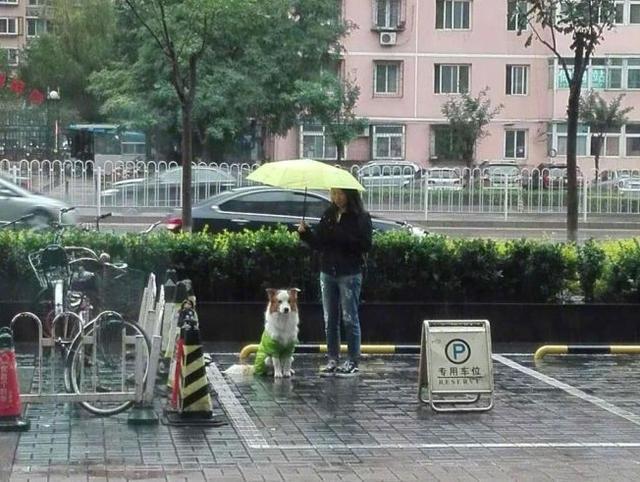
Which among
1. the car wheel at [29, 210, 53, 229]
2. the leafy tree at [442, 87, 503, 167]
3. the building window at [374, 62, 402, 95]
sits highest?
the building window at [374, 62, 402, 95]

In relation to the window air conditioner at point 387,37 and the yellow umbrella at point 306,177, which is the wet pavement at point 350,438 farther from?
the window air conditioner at point 387,37

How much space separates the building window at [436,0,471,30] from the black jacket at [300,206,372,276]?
137 feet

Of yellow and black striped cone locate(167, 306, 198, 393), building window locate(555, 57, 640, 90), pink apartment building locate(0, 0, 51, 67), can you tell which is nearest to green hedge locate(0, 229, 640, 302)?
yellow and black striped cone locate(167, 306, 198, 393)

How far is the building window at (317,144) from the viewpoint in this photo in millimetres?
48750

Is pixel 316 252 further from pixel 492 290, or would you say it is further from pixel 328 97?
pixel 328 97

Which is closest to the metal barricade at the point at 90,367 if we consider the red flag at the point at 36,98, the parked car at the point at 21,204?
the parked car at the point at 21,204

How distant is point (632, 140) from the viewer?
54.7 m

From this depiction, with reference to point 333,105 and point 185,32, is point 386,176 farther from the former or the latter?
point 333,105

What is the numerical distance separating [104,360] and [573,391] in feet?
14.2

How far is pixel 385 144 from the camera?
53.7 metres

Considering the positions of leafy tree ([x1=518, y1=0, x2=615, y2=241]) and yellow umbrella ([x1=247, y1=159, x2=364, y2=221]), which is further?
leafy tree ([x1=518, y1=0, x2=615, y2=241])

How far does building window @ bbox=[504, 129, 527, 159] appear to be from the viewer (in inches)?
2147

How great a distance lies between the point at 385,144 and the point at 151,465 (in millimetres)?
45837

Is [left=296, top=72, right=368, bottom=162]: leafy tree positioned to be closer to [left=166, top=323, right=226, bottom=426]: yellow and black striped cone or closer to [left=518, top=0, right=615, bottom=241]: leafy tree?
[left=518, top=0, right=615, bottom=241]: leafy tree
